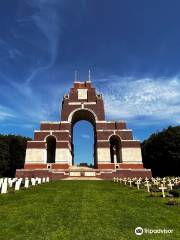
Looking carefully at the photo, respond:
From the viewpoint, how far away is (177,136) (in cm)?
4984

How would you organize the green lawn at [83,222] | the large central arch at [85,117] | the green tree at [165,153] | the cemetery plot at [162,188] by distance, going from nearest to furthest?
the green lawn at [83,222] → the cemetery plot at [162,188] → the large central arch at [85,117] → the green tree at [165,153]

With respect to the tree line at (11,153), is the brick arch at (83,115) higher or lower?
higher

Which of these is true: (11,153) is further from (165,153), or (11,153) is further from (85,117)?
(165,153)

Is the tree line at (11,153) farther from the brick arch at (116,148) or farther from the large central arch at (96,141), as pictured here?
the brick arch at (116,148)

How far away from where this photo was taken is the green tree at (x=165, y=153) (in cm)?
4912

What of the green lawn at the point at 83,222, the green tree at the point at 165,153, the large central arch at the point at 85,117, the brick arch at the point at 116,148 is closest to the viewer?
the green lawn at the point at 83,222

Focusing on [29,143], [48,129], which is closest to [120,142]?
[48,129]

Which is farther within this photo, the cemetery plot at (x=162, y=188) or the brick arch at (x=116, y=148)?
the brick arch at (x=116, y=148)

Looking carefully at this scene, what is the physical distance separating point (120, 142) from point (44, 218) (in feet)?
118

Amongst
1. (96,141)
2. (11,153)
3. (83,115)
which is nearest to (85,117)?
(83,115)

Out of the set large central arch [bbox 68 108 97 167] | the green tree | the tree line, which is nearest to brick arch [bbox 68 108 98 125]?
large central arch [bbox 68 108 97 167]

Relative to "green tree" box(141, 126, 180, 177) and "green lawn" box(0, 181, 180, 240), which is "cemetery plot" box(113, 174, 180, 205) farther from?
"green tree" box(141, 126, 180, 177)

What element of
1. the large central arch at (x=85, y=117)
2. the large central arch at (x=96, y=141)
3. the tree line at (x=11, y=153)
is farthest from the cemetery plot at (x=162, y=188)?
the tree line at (x=11, y=153)

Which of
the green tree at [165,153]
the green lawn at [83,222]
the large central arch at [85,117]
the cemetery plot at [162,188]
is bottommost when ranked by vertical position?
the green lawn at [83,222]
